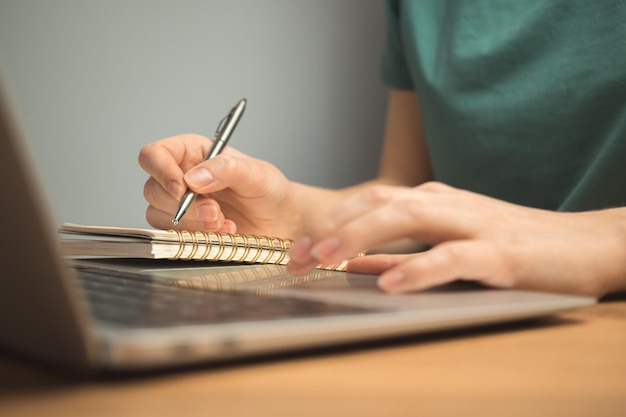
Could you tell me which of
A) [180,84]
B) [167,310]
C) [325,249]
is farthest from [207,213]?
[180,84]

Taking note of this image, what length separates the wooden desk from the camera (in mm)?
234

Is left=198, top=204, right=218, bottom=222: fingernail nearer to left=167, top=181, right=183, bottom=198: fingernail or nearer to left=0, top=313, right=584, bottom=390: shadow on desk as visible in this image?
left=167, top=181, right=183, bottom=198: fingernail

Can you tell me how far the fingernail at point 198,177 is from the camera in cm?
71

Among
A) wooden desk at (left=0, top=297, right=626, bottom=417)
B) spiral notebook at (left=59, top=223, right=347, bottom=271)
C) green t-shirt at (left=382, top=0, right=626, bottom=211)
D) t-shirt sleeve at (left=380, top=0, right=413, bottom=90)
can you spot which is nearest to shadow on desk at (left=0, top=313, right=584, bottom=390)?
wooden desk at (left=0, top=297, right=626, bottom=417)

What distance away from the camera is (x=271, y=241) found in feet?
2.07

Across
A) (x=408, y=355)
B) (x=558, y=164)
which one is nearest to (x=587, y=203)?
(x=558, y=164)

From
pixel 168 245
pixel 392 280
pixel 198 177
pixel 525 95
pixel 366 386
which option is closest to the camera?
pixel 366 386

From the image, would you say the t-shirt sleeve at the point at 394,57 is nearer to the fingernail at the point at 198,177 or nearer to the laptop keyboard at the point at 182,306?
the fingernail at the point at 198,177

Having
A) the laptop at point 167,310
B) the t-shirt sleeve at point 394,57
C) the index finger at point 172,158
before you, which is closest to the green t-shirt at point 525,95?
the t-shirt sleeve at point 394,57

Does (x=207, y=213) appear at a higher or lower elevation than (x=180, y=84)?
lower

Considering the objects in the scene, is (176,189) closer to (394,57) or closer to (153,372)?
(153,372)

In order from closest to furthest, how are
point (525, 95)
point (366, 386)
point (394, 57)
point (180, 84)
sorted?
point (366, 386) < point (525, 95) < point (394, 57) < point (180, 84)

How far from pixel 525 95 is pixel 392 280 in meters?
0.64

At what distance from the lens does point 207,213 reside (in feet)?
2.46
